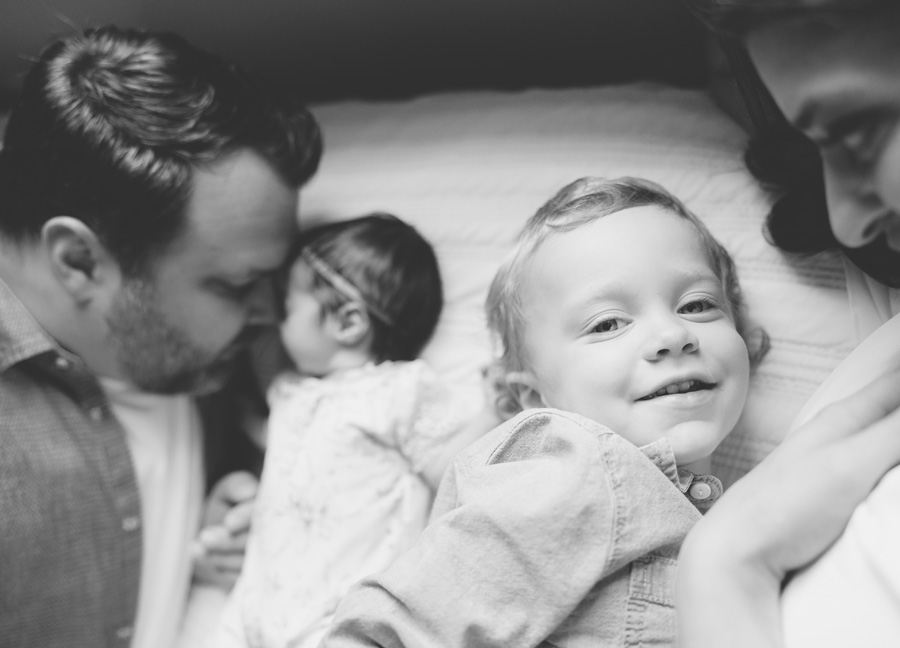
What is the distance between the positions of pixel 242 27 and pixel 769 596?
1.33 meters

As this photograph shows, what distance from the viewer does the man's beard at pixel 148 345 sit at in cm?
121

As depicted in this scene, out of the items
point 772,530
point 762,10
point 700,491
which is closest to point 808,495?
point 772,530

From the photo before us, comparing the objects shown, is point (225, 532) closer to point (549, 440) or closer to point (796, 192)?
point (549, 440)

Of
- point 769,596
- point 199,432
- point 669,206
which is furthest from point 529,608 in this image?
point 199,432

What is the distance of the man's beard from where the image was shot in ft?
3.96

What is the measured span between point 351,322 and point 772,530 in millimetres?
789

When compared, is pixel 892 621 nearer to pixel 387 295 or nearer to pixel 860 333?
pixel 860 333

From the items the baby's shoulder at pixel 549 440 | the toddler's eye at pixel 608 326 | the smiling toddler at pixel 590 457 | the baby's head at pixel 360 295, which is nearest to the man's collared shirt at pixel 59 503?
the baby's head at pixel 360 295

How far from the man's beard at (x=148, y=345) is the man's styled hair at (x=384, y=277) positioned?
0.24 meters

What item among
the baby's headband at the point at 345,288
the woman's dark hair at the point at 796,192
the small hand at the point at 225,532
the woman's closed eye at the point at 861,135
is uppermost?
the woman's closed eye at the point at 861,135

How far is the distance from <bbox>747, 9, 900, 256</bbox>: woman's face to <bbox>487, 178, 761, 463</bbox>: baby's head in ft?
0.79

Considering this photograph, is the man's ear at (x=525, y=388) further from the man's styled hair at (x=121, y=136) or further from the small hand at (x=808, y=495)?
the man's styled hair at (x=121, y=136)

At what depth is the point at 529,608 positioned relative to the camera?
78 centimetres

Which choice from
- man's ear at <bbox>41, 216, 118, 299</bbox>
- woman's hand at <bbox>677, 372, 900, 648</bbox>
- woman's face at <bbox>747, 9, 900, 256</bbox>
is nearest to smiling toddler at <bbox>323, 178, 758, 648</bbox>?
woman's hand at <bbox>677, 372, 900, 648</bbox>
